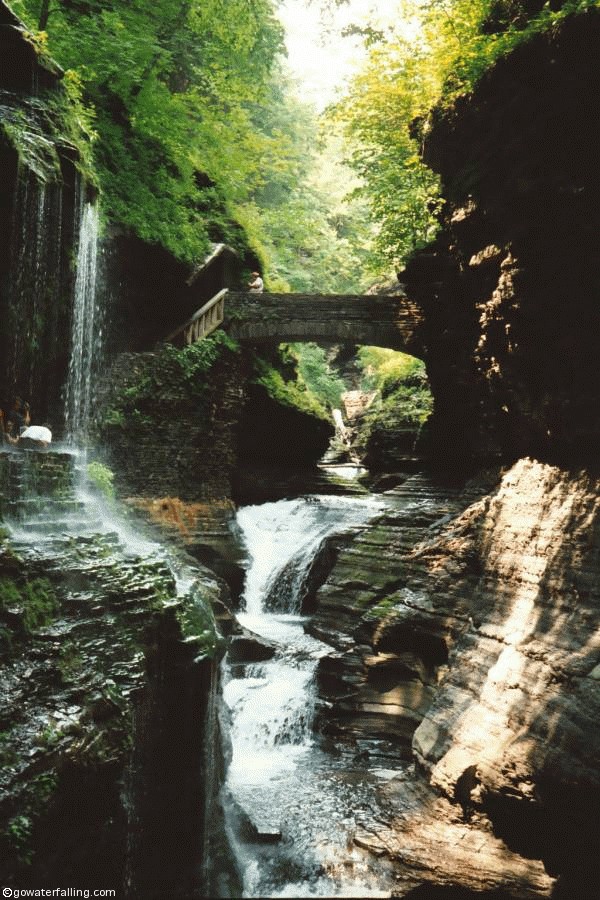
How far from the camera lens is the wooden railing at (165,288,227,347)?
598 inches

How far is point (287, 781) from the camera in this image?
7238 mm

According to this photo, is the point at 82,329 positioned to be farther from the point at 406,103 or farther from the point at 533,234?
the point at 406,103

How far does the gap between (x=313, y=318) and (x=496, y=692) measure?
1093 centimetres

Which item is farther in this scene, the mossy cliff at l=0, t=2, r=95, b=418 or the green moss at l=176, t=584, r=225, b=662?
the mossy cliff at l=0, t=2, r=95, b=418

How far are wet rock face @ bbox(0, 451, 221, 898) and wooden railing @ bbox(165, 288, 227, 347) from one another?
972 centimetres

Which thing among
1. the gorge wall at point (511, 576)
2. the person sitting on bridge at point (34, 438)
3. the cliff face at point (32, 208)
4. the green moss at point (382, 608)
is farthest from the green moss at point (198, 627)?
the cliff face at point (32, 208)

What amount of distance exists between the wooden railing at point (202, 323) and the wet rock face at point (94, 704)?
9.72 meters

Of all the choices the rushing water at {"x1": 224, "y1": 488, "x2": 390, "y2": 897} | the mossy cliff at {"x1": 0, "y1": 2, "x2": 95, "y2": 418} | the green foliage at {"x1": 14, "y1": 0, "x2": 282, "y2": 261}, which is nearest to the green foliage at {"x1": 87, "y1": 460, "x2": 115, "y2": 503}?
the mossy cliff at {"x1": 0, "y1": 2, "x2": 95, "y2": 418}

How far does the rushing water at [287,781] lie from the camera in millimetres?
5418

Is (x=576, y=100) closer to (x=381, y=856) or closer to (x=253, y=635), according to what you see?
(x=381, y=856)

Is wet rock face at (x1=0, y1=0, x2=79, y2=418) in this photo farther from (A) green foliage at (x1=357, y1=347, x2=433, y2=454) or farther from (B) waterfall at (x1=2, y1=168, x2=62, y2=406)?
(A) green foliage at (x1=357, y1=347, x2=433, y2=454)

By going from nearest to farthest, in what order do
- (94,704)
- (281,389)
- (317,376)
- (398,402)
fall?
1. (94,704)
2. (281,389)
3. (398,402)
4. (317,376)

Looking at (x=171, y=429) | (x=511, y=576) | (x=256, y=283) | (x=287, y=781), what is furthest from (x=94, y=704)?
(x=256, y=283)

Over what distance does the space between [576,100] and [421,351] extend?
8.81 meters
